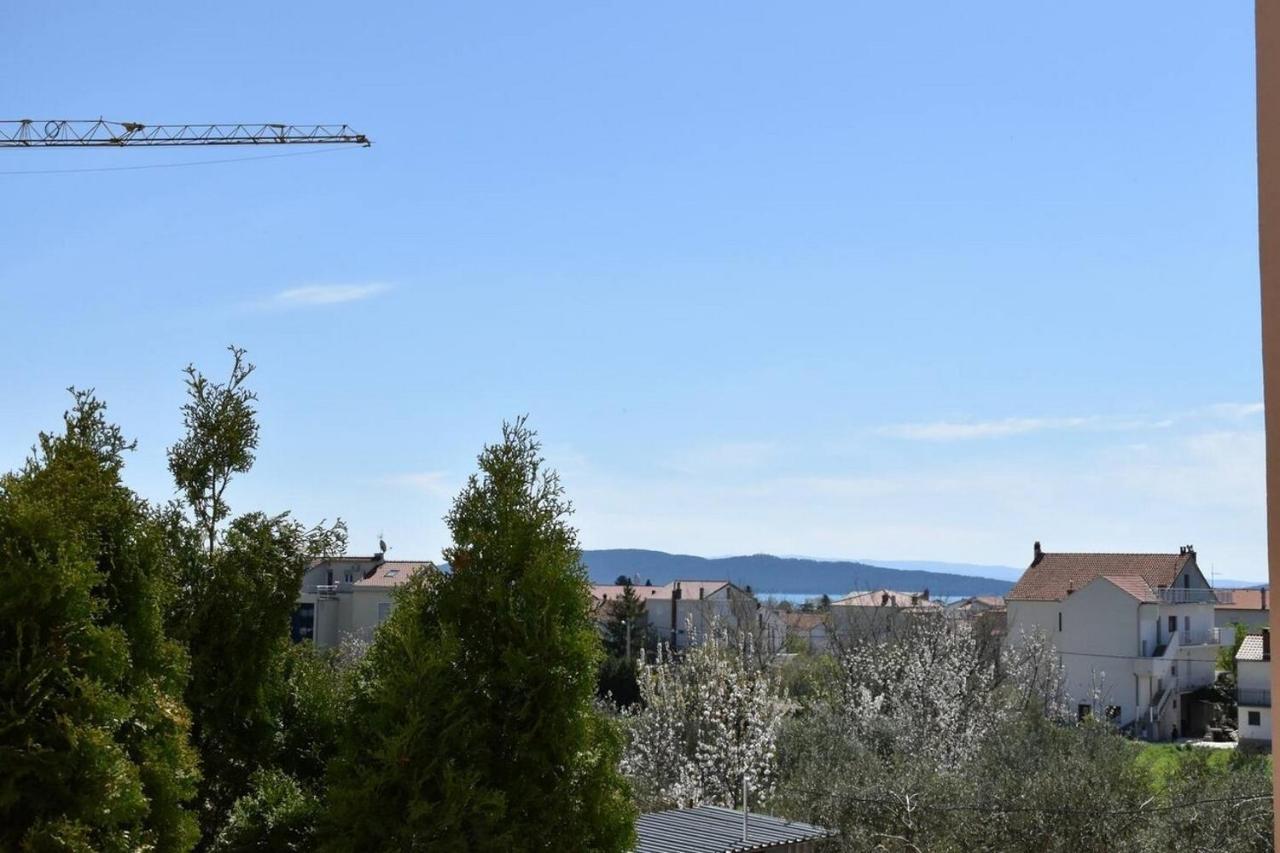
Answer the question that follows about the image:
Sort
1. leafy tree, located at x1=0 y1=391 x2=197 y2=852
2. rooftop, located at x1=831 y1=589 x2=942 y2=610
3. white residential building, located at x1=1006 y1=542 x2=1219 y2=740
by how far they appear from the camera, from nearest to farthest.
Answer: leafy tree, located at x1=0 y1=391 x2=197 y2=852 → rooftop, located at x1=831 y1=589 x2=942 y2=610 → white residential building, located at x1=1006 y1=542 x2=1219 y2=740

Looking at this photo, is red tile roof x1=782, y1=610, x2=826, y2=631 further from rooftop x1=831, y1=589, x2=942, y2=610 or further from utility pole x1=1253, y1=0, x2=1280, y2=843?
utility pole x1=1253, y1=0, x2=1280, y2=843

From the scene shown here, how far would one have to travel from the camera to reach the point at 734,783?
22281mm

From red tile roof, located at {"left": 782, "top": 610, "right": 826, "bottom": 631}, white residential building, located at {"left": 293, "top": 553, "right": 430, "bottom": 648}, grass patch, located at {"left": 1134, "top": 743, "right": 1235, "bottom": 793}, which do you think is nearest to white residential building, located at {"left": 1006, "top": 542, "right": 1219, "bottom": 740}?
grass patch, located at {"left": 1134, "top": 743, "right": 1235, "bottom": 793}

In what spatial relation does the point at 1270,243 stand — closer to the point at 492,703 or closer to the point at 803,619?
the point at 492,703

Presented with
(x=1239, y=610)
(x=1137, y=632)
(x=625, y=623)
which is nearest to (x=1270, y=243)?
(x=1137, y=632)

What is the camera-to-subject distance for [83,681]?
679 centimetres

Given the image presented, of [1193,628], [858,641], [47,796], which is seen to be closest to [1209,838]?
[47,796]

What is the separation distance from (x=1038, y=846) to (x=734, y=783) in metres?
7.36

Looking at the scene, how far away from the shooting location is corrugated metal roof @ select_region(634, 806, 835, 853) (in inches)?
455

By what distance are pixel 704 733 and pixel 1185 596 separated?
34.1 meters

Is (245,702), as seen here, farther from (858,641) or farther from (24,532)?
(858,641)

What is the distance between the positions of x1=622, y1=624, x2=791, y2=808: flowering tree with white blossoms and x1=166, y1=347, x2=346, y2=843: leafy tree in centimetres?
1268

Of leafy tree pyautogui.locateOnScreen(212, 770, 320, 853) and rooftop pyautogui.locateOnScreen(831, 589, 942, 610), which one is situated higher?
rooftop pyautogui.locateOnScreen(831, 589, 942, 610)

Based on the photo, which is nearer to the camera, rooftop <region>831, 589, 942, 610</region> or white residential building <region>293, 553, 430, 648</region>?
rooftop <region>831, 589, 942, 610</region>
